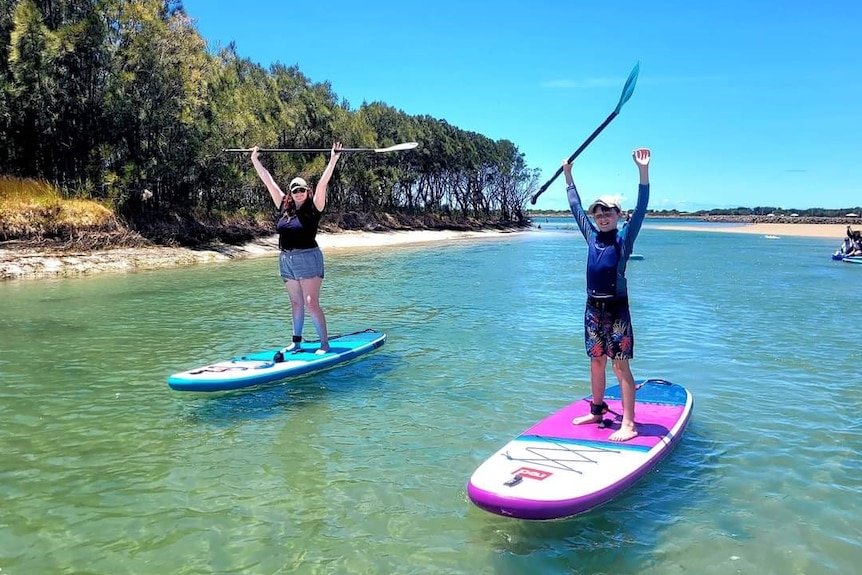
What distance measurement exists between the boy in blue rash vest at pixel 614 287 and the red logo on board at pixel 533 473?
1062 millimetres

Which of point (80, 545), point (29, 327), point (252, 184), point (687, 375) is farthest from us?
point (252, 184)

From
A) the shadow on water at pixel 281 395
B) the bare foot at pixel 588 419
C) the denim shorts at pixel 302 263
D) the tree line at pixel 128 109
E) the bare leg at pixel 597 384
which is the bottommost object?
the shadow on water at pixel 281 395

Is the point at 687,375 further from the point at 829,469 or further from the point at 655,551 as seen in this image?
the point at 655,551

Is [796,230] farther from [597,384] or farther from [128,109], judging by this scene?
[597,384]

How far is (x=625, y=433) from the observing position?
5.48 metres

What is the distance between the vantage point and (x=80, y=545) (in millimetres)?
4230

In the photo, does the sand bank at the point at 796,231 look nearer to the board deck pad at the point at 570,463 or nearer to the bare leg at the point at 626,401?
the board deck pad at the point at 570,463

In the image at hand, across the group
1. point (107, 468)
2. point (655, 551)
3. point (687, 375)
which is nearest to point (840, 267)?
point (687, 375)

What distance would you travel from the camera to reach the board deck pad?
429 centimetres

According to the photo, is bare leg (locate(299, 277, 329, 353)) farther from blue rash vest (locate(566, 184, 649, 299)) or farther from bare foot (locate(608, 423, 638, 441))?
bare foot (locate(608, 423, 638, 441))

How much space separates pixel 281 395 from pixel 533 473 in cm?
410

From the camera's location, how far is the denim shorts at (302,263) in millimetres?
8086

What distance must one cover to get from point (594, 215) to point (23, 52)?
26.9 meters

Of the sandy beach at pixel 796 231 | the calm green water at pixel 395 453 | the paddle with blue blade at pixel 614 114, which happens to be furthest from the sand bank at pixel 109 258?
the sandy beach at pixel 796 231
